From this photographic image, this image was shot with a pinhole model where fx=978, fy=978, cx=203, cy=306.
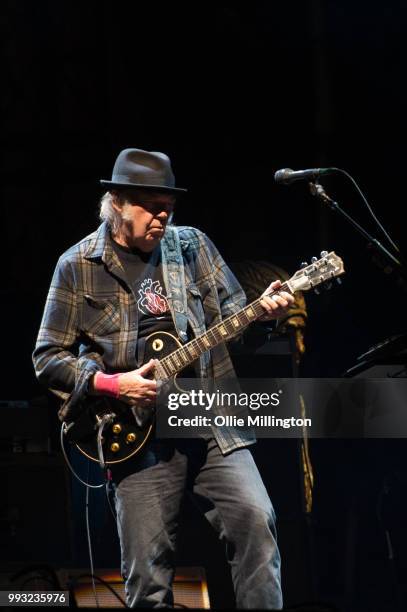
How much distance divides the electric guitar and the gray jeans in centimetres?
8

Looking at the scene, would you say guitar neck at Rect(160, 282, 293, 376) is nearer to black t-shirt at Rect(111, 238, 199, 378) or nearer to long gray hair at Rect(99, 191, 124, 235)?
black t-shirt at Rect(111, 238, 199, 378)

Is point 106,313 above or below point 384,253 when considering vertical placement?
below

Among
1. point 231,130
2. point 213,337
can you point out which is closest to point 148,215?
point 213,337

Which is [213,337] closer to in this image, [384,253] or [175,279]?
[175,279]

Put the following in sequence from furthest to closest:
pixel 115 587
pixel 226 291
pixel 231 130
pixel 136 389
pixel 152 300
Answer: pixel 231 130 → pixel 115 587 → pixel 226 291 → pixel 152 300 → pixel 136 389

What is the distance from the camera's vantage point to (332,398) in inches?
179

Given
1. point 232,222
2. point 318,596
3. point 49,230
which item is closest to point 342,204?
point 232,222

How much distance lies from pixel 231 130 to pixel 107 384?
3154 mm

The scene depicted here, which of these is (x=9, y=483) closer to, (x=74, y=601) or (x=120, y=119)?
(x=74, y=601)

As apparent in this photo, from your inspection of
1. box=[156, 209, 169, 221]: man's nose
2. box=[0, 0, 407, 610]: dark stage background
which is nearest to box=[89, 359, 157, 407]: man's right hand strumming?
box=[156, 209, 169, 221]: man's nose

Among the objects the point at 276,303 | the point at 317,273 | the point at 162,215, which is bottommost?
the point at 276,303

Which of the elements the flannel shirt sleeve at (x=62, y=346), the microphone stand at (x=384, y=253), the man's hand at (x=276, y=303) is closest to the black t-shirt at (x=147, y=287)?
the flannel shirt sleeve at (x=62, y=346)

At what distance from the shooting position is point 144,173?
13.8ft

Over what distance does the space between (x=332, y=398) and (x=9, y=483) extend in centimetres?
172
